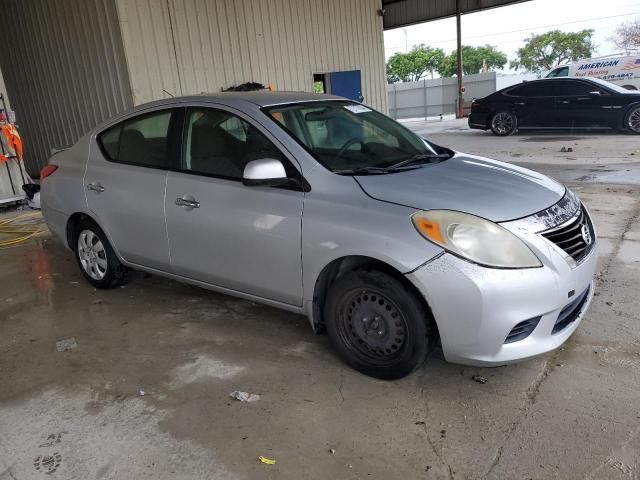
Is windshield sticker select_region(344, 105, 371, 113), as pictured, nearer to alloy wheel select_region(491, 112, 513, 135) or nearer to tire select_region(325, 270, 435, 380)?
tire select_region(325, 270, 435, 380)

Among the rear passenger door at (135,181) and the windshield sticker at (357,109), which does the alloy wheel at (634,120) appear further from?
the rear passenger door at (135,181)

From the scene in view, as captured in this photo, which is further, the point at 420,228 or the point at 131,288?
the point at 131,288

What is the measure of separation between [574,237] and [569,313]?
1.28 ft

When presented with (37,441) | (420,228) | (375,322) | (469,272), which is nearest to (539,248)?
(469,272)

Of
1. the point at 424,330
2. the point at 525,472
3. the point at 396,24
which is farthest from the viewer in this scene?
the point at 396,24

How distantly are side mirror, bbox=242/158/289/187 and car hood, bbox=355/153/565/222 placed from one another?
0.43 meters

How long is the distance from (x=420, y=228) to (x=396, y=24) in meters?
19.3

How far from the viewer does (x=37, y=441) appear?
2545 mm

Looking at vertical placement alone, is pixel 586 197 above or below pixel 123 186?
below

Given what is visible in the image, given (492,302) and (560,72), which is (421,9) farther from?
(492,302)

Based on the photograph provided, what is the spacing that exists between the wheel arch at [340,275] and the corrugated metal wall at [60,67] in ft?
23.9

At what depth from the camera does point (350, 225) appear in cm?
273

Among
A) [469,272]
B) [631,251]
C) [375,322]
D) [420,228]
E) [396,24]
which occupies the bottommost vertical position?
[631,251]

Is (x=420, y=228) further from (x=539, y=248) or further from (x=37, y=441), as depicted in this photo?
(x=37, y=441)
